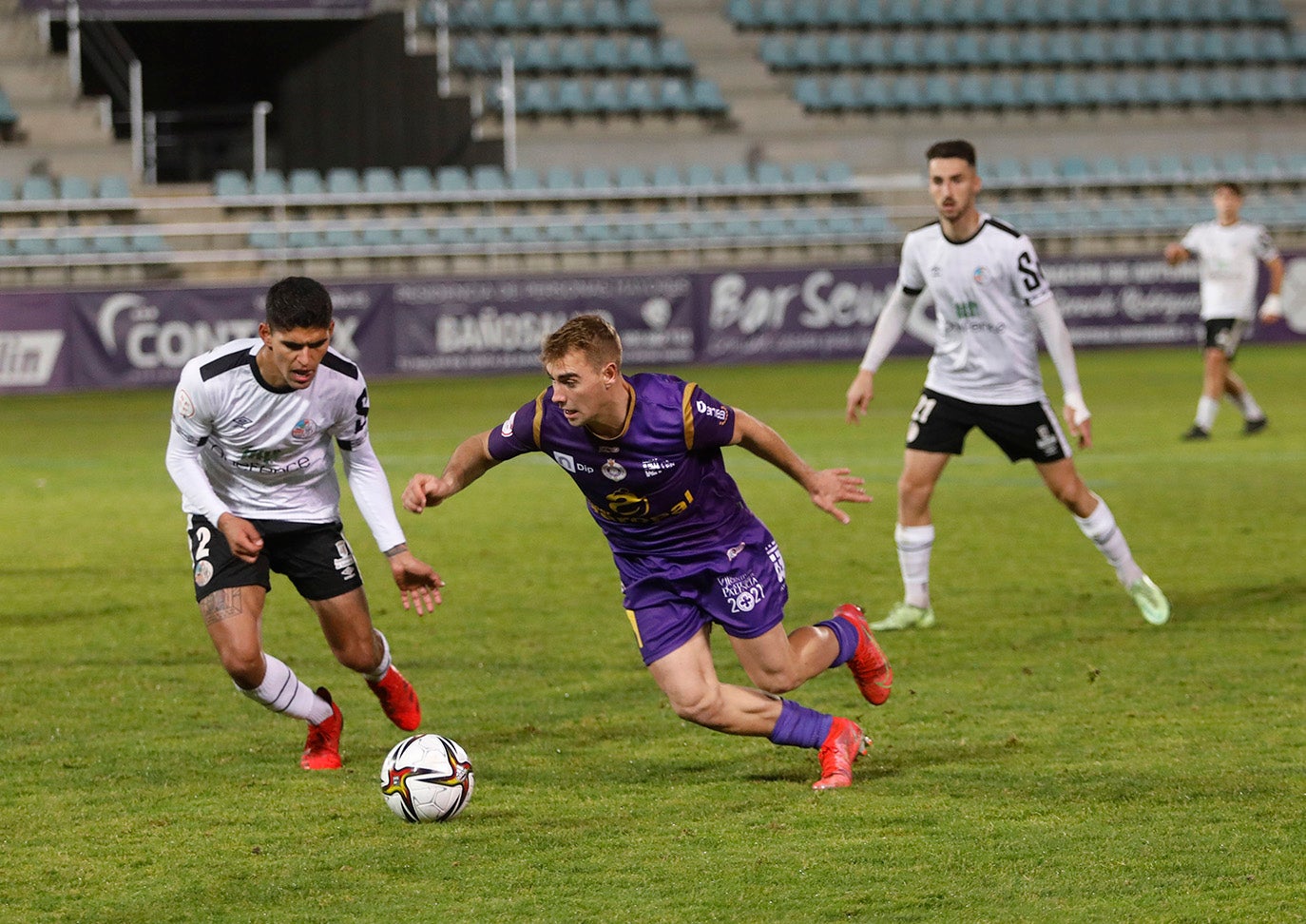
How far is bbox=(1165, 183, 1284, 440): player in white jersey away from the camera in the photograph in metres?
15.0

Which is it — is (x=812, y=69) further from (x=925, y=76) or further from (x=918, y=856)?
(x=918, y=856)

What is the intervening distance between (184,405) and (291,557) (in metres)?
0.64

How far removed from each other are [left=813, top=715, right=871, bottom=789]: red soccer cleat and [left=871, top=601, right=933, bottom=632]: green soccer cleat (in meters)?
2.57

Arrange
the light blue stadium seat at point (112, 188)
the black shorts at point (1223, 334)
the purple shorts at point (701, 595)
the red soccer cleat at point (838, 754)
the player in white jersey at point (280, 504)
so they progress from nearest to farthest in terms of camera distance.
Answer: the red soccer cleat at point (838, 754)
the purple shorts at point (701, 595)
the player in white jersey at point (280, 504)
the black shorts at point (1223, 334)
the light blue stadium seat at point (112, 188)

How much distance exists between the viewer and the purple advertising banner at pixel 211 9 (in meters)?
25.7

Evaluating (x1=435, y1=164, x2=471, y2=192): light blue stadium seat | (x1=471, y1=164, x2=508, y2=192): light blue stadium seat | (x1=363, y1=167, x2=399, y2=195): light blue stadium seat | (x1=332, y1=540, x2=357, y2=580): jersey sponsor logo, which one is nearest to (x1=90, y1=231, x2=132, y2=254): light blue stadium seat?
(x1=363, y1=167, x2=399, y2=195): light blue stadium seat

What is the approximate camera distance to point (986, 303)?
7598 millimetres

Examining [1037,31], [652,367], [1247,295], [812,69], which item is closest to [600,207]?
[652,367]

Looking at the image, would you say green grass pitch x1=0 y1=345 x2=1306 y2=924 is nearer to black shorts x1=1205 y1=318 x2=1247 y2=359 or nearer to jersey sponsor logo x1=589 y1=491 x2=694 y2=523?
jersey sponsor logo x1=589 y1=491 x2=694 y2=523

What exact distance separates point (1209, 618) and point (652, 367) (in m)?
16.3

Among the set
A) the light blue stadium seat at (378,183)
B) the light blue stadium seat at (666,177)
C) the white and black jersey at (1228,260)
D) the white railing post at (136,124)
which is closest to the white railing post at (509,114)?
the light blue stadium seat at (378,183)

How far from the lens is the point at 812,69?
1212 inches

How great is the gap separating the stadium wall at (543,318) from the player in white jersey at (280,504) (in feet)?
53.4

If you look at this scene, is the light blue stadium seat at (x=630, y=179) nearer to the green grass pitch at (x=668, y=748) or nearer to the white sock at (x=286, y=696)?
the green grass pitch at (x=668, y=748)
